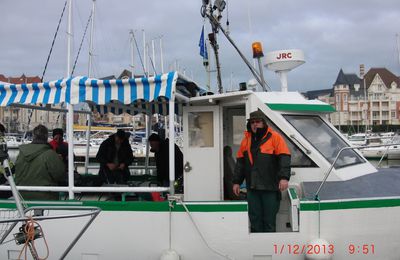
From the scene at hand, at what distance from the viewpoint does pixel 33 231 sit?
3.86 metres

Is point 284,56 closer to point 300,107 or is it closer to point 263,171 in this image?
point 300,107

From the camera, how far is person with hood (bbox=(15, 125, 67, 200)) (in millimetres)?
5715

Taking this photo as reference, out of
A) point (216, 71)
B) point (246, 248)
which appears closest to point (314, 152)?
point (246, 248)

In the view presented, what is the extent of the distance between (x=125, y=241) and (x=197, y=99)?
198cm

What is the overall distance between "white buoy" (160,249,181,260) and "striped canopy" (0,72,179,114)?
5.74 feet

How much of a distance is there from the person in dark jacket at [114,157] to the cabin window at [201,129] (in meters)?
1.70

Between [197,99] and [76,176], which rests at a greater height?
[197,99]

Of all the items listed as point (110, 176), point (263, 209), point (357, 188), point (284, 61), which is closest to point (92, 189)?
point (110, 176)

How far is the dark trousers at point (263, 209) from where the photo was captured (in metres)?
5.00

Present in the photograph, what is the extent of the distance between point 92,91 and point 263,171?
7.24 feet

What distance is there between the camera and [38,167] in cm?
571

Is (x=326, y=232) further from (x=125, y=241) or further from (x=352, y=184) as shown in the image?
(x=125, y=241)

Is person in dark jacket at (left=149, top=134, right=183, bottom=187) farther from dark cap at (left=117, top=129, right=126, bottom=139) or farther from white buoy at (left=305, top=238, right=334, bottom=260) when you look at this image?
white buoy at (left=305, top=238, right=334, bottom=260)

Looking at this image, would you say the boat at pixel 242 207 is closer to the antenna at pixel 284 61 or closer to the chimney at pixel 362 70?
the antenna at pixel 284 61
